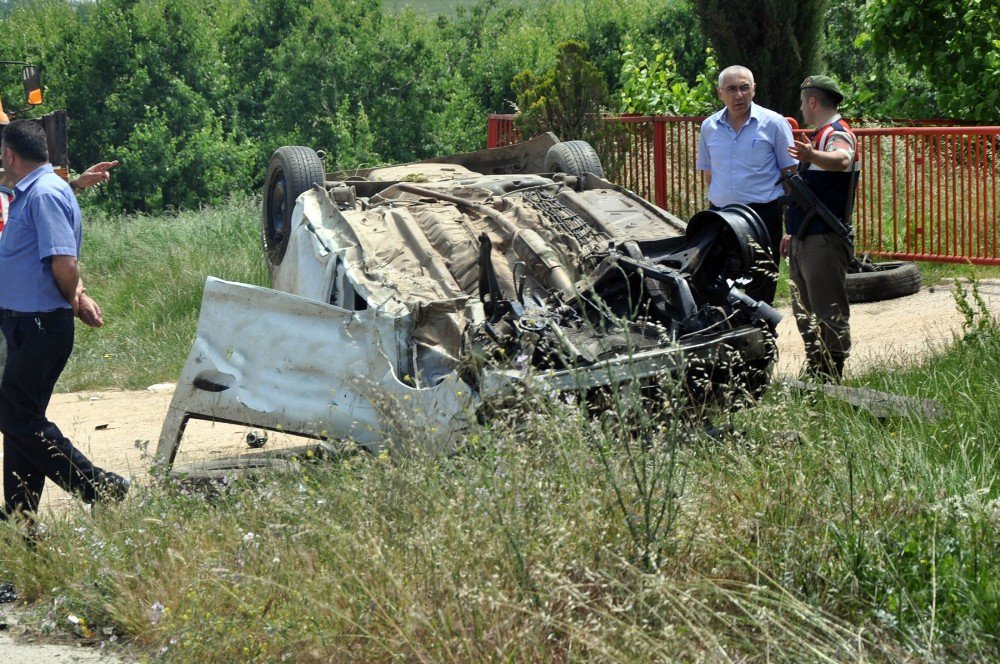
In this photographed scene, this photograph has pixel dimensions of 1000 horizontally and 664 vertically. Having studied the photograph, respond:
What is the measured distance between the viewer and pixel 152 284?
40.0 ft

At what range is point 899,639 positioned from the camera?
3.38m

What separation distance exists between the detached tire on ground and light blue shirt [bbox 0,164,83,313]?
6.67 metres

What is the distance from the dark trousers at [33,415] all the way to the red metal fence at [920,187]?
7.81 m

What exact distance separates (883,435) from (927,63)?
11.4 metres

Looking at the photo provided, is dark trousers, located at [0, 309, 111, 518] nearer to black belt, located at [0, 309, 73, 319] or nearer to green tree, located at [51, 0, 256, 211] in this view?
black belt, located at [0, 309, 73, 319]

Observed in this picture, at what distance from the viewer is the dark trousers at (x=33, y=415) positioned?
5.64 meters

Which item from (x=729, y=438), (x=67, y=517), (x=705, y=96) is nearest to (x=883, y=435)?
(x=729, y=438)

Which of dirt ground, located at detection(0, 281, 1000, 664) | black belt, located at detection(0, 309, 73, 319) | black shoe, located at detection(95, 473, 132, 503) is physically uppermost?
black belt, located at detection(0, 309, 73, 319)

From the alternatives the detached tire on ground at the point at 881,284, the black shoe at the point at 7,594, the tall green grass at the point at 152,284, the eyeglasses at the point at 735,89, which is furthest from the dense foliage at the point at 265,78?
the black shoe at the point at 7,594

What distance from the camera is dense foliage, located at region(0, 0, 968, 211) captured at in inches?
1110

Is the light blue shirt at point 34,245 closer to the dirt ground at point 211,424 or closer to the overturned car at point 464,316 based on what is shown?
the overturned car at point 464,316

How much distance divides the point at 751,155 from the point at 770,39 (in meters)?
9.77

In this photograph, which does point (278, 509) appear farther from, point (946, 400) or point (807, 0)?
point (807, 0)

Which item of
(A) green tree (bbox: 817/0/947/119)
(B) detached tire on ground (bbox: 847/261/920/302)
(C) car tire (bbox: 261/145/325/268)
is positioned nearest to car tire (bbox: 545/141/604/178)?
(C) car tire (bbox: 261/145/325/268)
